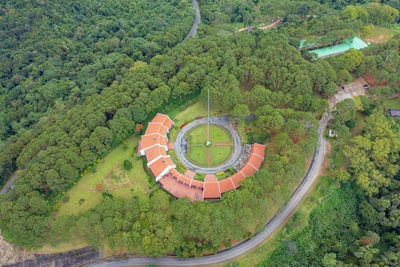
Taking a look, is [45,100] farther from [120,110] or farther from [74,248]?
[74,248]

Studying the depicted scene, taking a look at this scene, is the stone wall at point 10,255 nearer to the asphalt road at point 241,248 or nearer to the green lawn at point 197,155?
the asphalt road at point 241,248

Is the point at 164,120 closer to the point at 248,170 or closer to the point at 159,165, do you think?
the point at 159,165

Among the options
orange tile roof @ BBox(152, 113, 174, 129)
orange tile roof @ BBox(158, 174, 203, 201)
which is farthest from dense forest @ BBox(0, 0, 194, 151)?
orange tile roof @ BBox(158, 174, 203, 201)

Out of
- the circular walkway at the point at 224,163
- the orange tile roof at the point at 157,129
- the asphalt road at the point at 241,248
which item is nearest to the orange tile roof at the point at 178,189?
the circular walkway at the point at 224,163

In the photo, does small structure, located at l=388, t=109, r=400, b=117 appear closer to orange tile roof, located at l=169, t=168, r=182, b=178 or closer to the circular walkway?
the circular walkway

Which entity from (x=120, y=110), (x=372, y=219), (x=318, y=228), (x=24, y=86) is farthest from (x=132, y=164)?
(x=24, y=86)

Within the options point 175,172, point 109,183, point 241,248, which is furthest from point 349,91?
point 109,183
